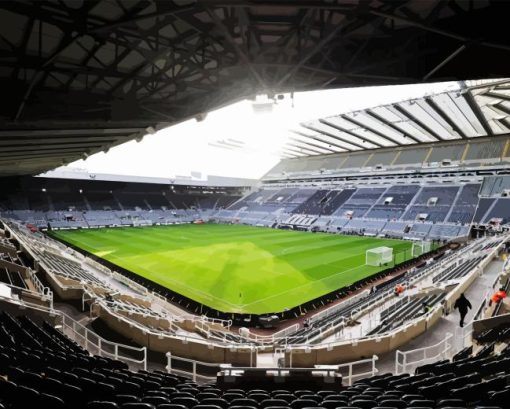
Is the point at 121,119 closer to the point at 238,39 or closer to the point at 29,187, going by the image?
the point at 238,39

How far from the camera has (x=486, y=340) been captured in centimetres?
870

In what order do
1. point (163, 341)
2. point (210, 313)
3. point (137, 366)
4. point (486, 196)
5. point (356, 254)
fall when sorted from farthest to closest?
point (486, 196) < point (356, 254) < point (210, 313) < point (163, 341) < point (137, 366)

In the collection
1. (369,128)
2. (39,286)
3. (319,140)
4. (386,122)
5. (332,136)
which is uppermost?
(319,140)

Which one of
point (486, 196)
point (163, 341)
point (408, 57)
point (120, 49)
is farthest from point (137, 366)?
point (486, 196)

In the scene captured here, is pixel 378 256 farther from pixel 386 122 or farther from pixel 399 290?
pixel 386 122

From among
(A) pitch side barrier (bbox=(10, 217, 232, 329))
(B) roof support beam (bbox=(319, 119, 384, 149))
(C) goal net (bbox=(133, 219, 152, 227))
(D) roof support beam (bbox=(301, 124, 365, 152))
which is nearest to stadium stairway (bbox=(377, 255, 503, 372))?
(A) pitch side barrier (bbox=(10, 217, 232, 329))

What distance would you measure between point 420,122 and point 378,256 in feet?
76.9

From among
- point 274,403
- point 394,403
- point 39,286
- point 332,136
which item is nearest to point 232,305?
point 39,286

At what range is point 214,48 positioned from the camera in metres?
9.09

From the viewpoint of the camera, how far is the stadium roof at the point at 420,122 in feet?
101

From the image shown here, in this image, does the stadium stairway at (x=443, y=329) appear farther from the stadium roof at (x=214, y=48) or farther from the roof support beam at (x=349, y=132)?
the roof support beam at (x=349, y=132)

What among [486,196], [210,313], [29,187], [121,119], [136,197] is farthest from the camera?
[136,197]

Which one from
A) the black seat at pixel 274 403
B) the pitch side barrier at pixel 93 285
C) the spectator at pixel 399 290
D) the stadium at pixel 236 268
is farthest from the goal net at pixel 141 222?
the black seat at pixel 274 403

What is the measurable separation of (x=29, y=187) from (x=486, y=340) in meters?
64.9
